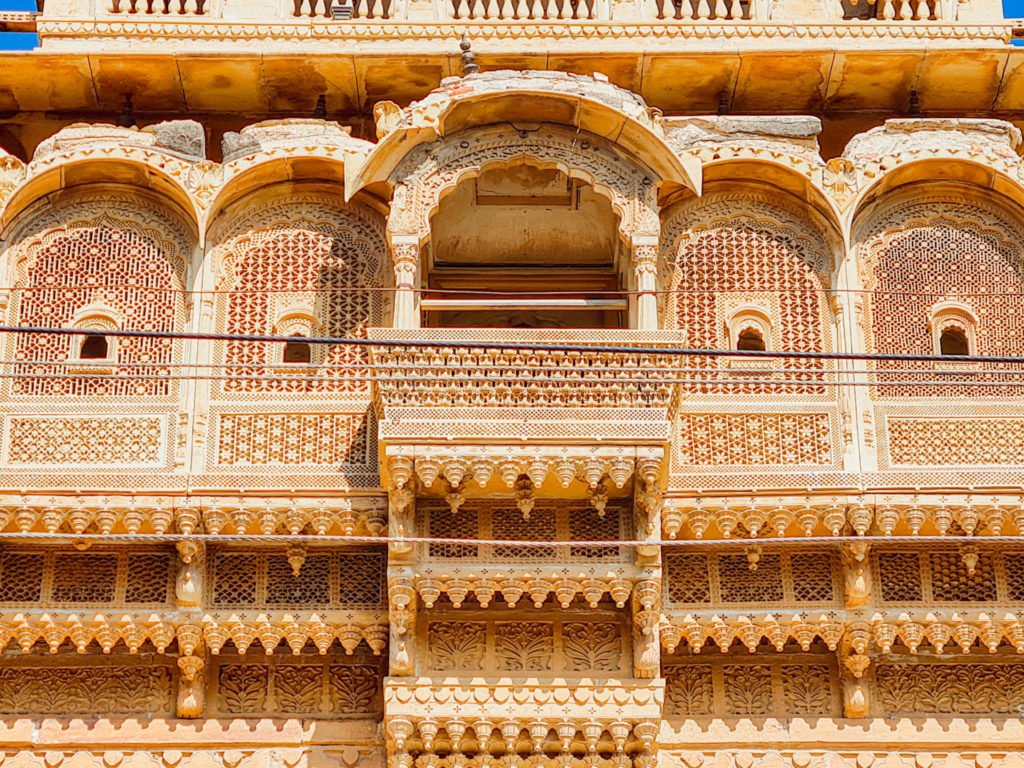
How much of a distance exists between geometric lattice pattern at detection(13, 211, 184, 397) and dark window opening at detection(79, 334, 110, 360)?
18cm

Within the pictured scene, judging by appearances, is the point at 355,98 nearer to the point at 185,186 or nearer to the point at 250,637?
the point at 185,186

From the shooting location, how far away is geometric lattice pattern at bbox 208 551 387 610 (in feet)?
40.3

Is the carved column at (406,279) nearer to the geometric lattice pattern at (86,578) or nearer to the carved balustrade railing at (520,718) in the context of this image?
the geometric lattice pattern at (86,578)

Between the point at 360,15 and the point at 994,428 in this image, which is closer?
the point at 994,428

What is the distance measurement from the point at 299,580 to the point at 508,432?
4.97 ft

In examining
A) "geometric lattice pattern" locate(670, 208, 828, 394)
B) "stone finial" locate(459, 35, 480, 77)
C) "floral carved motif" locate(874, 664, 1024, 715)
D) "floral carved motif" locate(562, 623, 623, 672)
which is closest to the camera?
"floral carved motif" locate(562, 623, 623, 672)

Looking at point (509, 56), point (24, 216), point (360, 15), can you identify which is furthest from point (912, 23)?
point (24, 216)

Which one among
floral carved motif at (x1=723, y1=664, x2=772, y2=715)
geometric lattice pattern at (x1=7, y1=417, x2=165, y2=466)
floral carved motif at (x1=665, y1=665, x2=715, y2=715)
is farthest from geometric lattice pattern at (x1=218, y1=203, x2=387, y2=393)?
floral carved motif at (x1=723, y1=664, x2=772, y2=715)

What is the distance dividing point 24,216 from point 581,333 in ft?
10.8

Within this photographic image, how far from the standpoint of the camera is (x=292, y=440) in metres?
12.3

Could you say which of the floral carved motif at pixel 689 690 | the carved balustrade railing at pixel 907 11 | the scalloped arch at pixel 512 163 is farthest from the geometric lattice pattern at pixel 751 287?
the carved balustrade railing at pixel 907 11

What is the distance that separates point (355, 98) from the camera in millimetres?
13805

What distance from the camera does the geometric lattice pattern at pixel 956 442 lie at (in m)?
12.3

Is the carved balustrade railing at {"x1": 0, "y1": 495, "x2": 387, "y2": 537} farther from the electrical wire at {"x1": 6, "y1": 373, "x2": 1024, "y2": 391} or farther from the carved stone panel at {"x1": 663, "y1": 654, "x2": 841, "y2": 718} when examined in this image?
the carved stone panel at {"x1": 663, "y1": 654, "x2": 841, "y2": 718}
